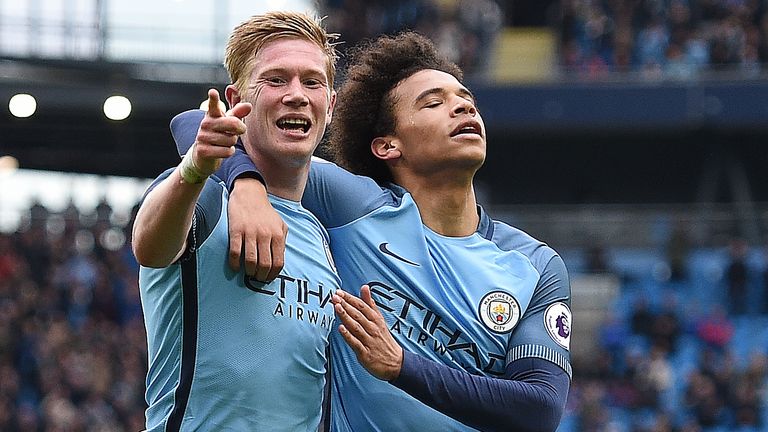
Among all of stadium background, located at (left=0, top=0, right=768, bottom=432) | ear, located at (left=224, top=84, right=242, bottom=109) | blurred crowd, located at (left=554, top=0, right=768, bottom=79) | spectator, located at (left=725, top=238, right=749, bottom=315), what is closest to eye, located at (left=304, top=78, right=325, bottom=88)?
ear, located at (left=224, top=84, right=242, bottom=109)

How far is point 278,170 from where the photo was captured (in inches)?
177

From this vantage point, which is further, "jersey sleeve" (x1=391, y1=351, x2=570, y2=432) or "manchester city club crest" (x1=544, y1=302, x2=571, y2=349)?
"manchester city club crest" (x1=544, y1=302, x2=571, y2=349)

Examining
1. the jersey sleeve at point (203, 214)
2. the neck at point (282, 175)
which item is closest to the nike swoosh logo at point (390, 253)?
the neck at point (282, 175)

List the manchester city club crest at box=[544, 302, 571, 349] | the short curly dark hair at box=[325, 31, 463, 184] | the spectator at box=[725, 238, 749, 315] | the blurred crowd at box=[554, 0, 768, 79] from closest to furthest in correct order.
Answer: the manchester city club crest at box=[544, 302, 571, 349] < the short curly dark hair at box=[325, 31, 463, 184] < the spectator at box=[725, 238, 749, 315] < the blurred crowd at box=[554, 0, 768, 79]

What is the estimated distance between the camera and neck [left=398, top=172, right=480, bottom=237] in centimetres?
501

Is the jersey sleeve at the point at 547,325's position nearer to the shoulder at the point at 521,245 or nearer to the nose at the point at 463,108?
the shoulder at the point at 521,245

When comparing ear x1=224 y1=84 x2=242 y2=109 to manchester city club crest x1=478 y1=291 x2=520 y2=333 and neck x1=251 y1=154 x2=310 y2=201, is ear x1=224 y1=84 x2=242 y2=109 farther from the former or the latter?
manchester city club crest x1=478 y1=291 x2=520 y2=333

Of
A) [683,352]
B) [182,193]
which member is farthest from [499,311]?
[683,352]

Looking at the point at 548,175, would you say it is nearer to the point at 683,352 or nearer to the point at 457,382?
the point at 683,352

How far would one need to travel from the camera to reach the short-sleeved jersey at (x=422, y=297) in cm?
469

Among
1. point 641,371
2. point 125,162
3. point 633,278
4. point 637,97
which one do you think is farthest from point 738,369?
point 125,162

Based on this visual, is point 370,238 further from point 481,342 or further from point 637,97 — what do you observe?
point 637,97

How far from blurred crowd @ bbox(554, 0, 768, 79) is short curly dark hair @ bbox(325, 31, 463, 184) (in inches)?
722

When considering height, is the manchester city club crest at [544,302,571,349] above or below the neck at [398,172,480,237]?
below
